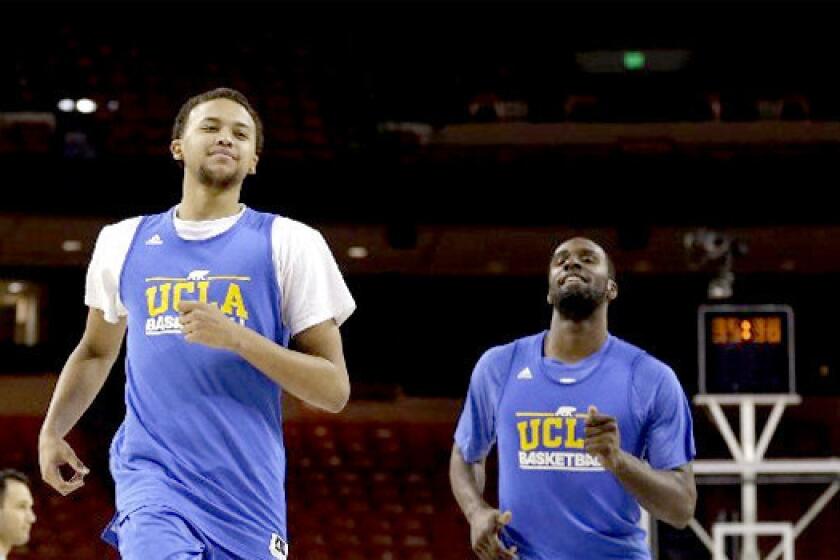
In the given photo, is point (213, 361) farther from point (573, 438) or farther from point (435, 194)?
→ point (435, 194)

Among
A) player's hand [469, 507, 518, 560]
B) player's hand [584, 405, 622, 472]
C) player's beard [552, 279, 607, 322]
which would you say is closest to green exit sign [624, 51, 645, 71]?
player's beard [552, 279, 607, 322]

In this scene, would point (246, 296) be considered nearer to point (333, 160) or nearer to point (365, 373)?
point (333, 160)

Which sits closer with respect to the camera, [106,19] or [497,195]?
[497,195]

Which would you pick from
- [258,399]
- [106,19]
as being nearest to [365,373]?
[106,19]

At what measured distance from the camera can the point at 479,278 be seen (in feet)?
44.6

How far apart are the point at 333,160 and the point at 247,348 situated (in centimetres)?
943

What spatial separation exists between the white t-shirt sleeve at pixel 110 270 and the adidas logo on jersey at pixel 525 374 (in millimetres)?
1355

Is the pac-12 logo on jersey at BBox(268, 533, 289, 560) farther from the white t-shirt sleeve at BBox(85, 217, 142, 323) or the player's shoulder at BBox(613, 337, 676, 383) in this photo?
the player's shoulder at BBox(613, 337, 676, 383)

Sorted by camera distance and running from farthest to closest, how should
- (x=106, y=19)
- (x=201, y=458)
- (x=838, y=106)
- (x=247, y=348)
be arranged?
(x=106, y=19), (x=838, y=106), (x=201, y=458), (x=247, y=348)

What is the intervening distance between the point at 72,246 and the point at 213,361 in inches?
409

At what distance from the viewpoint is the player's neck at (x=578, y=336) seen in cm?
405

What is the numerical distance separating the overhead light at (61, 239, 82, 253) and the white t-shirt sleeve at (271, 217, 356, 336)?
33.3ft

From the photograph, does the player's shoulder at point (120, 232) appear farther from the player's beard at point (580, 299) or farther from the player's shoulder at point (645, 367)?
the player's shoulder at point (645, 367)

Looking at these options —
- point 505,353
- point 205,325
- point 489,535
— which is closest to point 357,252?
point 505,353
